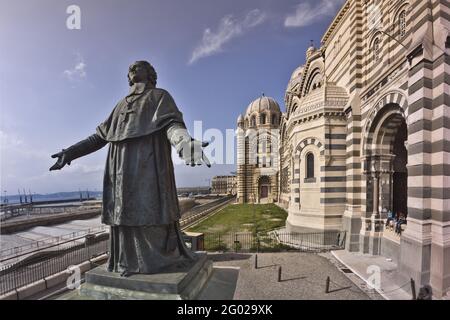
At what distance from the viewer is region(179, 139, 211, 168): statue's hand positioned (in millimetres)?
3342

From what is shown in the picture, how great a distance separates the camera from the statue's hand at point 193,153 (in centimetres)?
334

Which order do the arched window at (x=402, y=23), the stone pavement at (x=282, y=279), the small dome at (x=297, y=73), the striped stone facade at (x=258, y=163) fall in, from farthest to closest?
the striped stone facade at (x=258, y=163) → the small dome at (x=297, y=73) → the arched window at (x=402, y=23) → the stone pavement at (x=282, y=279)

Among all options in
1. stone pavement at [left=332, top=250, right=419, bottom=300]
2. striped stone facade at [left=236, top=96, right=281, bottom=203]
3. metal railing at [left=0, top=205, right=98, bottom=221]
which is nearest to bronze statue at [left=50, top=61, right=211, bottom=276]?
stone pavement at [left=332, top=250, right=419, bottom=300]

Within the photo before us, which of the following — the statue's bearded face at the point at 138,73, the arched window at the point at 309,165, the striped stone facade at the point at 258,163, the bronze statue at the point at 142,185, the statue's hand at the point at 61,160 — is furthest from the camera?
the striped stone facade at the point at 258,163

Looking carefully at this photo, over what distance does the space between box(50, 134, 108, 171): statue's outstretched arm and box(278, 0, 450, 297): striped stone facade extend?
10.1 metres

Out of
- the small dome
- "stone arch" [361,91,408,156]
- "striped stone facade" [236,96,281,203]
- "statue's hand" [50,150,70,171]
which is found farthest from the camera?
"striped stone facade" [236,96,281,203]

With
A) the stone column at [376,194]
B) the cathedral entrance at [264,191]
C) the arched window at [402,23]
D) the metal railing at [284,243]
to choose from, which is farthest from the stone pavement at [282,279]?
the cathedral entrance at [264,191]

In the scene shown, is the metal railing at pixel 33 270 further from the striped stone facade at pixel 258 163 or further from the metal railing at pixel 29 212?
the metal railing at pixel 29 212

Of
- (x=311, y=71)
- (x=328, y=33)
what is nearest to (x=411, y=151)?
(x=328, y=33)

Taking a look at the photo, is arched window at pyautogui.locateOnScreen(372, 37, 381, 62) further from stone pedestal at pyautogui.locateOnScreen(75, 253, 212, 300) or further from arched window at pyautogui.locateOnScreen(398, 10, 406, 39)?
stone pedestal at pyautogui.locateOnScreen(75, 253, 212, 300)

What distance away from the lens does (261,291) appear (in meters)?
7.80

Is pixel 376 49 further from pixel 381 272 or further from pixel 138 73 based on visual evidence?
pixel 138 73

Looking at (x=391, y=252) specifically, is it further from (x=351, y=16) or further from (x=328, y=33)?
(x=328, y=33)

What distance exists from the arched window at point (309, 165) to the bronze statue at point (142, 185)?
13.1 metres
